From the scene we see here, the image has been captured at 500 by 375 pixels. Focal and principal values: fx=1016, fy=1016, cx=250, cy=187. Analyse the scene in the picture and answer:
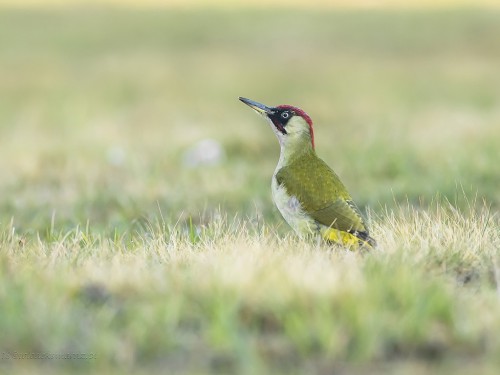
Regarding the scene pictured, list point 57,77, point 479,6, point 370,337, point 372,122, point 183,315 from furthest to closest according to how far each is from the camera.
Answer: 1. point 479,6
2. point 57,77
3. point 372,122
4. point 183,315
5. point 370,337

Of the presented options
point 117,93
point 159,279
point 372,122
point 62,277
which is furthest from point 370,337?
point 117,93

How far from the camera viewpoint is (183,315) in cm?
451

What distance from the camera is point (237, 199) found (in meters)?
9.86

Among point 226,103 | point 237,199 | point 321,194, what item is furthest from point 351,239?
point 226,103

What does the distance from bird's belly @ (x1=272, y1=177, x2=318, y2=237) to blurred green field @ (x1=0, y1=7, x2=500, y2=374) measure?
0.81 ft

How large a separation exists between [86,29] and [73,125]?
14.4 metres

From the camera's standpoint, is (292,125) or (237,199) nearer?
(292,125)

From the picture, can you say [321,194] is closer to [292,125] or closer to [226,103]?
[292,125]

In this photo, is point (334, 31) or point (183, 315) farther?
point (334, 31)

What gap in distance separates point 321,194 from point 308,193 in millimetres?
80

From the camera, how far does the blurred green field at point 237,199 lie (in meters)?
4.30

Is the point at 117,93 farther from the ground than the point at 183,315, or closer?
closer

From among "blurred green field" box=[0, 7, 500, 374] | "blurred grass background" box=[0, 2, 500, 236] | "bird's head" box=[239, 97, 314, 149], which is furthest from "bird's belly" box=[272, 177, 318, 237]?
"blurred grass background" box=[0, 2, 500, 236]

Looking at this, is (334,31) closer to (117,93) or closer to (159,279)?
(117,93)
